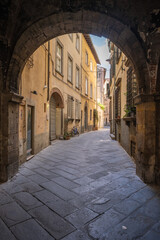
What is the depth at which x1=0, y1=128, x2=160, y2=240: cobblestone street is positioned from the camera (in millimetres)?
1790

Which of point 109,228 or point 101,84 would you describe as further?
point 101,84

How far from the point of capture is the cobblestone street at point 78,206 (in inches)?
70.5

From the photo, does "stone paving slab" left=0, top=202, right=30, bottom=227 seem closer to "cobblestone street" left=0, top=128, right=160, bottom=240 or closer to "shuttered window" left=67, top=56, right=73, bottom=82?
"cobblestone street" left=0, top=128, right=160, bottom=240

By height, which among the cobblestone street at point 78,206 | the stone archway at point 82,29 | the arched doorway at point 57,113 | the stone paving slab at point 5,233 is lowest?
the cobblestone street at point 78,206

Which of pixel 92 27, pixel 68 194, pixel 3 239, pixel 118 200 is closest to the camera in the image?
pixel 3 239

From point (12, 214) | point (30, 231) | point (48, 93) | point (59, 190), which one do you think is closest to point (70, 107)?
point (48, 93)

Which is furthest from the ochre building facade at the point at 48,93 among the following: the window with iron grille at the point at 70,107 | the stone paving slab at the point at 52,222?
the stone paving slab at the point at 52,222

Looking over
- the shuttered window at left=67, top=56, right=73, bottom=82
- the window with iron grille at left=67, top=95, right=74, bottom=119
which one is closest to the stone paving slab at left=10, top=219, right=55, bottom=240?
the window with iron grille at left=67, top=95, right=74, bottom=119

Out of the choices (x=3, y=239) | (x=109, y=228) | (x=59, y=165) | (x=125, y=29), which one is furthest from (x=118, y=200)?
(x=125, y=29)

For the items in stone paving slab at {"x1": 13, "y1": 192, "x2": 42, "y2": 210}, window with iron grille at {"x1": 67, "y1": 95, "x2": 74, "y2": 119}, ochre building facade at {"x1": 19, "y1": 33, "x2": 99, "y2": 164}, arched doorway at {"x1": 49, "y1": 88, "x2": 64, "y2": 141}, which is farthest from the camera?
window with iron grille at {"x1": 67, "y1": 95, "x2": 74, "y2": 119}

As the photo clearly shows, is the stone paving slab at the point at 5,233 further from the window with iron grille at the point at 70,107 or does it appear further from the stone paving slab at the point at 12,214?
the window with iron grille at the point at 70,107

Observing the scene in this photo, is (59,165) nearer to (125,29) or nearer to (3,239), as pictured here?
(3,239)

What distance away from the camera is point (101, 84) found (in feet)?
105

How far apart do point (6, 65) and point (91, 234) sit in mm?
3373
